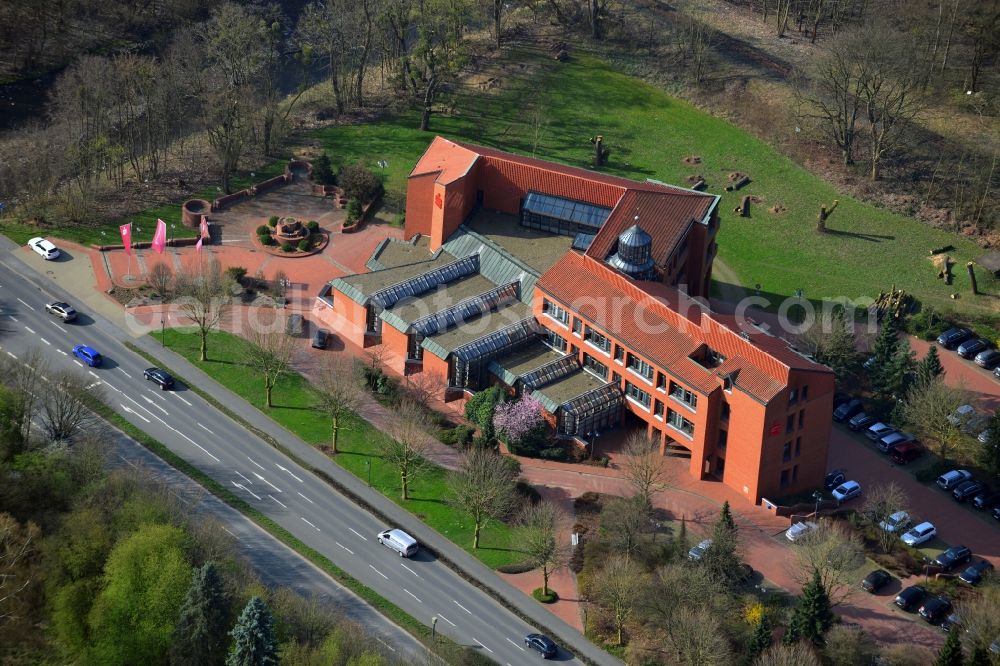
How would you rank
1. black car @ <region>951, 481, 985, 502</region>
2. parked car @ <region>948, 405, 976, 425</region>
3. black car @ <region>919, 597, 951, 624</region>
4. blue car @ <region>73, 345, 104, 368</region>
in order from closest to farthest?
black car @ <region>919, 597, 951, 624</region>, black car @ <region>951, 481, 985, 502</region>, parked car @ <region>948, 405, 976, 425</region>, blue car @ <region>73, 345, 104, 368</region>

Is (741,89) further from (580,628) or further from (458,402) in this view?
(580,628)

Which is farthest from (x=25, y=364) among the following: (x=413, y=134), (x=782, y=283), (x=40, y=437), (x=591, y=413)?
(x=782, y=283)

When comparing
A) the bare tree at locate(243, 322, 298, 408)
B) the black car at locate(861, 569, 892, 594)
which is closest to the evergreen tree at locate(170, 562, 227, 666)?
the bare tree at locate(243, 322, 298, 408)

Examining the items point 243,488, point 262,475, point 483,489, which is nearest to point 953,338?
point 483,489

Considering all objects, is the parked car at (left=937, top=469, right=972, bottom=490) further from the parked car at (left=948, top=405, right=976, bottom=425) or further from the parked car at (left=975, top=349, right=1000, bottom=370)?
the parked car at (left=975, top=349, right=1000, bottom=370)

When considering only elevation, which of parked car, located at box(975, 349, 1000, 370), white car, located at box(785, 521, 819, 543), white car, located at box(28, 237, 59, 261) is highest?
white car, located at box(28, 237, 59, 261)

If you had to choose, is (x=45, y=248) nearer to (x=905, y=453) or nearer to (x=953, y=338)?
(x=905, y=453)

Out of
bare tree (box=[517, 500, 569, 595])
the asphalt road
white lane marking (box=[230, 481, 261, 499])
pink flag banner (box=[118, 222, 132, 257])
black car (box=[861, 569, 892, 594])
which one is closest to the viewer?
the asphalt road
